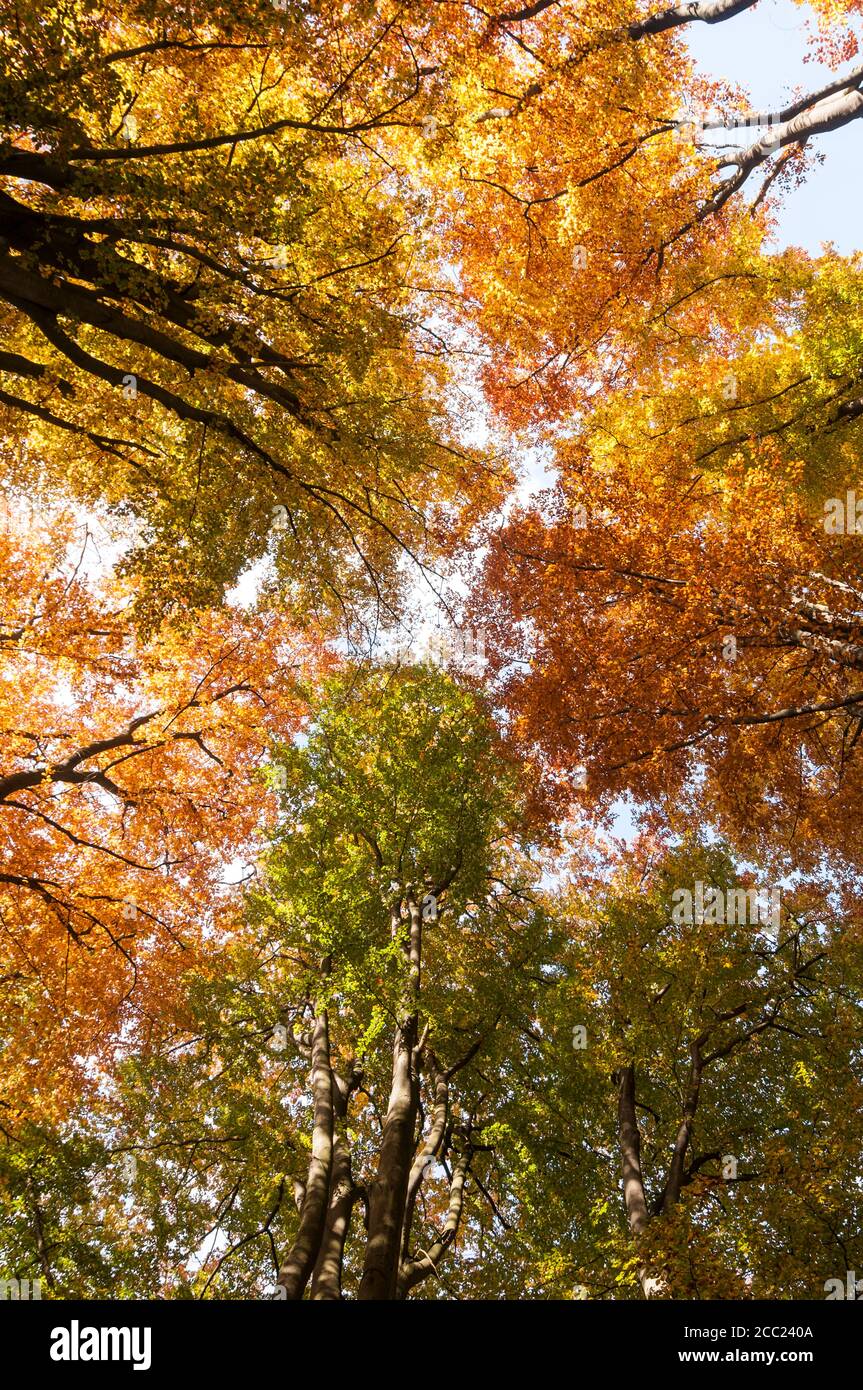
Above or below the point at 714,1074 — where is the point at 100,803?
above

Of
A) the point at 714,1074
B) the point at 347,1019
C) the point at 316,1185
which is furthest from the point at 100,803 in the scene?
the point at 714,1074

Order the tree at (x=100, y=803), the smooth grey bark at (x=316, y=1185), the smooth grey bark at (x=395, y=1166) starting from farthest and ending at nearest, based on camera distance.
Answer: the tree at (x=100, y=803), the smooth grey bark at (x=316, y=1185), the smooth grey bark at (x=395, y=1166)

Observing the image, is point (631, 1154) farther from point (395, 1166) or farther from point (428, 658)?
point (428, 658)

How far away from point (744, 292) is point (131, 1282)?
1697cm

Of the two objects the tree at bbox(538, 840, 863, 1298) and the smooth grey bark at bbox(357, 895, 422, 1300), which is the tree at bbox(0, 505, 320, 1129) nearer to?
the smooth grey bark at bbox(357, 895, 422, 1300)

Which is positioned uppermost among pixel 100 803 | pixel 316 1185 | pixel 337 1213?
pixel 100 803

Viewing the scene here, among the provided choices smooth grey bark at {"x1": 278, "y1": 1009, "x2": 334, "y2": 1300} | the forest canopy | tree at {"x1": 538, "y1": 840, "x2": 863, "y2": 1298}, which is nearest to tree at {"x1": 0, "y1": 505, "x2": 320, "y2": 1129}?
the forest canopy

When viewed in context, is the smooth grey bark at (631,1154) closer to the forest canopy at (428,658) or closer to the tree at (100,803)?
the forest canopy at (428,658)

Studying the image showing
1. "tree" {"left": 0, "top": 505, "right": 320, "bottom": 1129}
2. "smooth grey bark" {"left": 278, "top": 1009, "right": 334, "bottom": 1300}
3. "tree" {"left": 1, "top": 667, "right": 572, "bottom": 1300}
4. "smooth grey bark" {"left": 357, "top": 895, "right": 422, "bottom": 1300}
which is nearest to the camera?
"smooth grey bark" {"left": 357, "top": 895, "right": 422, "bottom": 1300}

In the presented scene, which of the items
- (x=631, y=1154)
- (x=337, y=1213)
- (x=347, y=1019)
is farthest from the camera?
(x=347, y=1019)

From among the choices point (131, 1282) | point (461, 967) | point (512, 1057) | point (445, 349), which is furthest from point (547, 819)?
point (131, 1282)

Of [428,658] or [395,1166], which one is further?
[428,658]

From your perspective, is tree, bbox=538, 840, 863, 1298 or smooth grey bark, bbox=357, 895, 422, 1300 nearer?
smooth grey bark, bbox=357, 895, 422, 1300

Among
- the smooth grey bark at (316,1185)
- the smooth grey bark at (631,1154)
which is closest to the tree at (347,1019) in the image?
the smooth grey bark at (316,1185)
